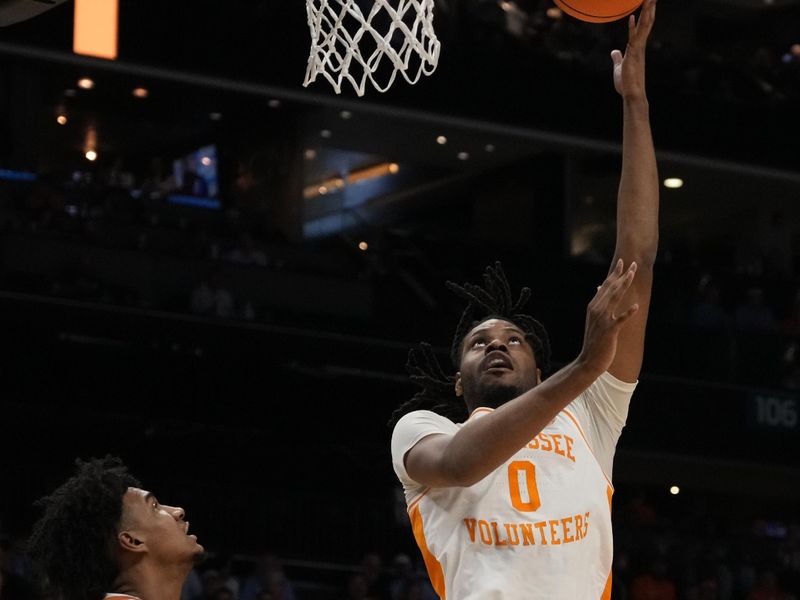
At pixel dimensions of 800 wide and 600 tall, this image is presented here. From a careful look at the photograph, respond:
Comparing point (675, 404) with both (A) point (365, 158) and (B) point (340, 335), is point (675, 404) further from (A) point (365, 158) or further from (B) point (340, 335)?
(A) point (365, 158)

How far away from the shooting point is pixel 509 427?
11.7 feet

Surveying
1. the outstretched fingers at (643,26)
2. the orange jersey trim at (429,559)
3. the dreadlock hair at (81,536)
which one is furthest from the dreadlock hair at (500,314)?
the dreadlock hair at (81,536)

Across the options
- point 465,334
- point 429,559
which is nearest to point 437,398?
point 465,334

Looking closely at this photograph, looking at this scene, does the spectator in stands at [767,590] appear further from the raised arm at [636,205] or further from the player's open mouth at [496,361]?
the player's open mouth at [496,361]

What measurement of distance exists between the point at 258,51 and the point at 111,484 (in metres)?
11.1

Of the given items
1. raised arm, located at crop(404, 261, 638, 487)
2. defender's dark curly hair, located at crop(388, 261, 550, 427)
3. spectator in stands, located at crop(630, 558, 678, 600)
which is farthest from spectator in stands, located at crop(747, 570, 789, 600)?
raised arm, located at crop(404, 261, 638, 487)

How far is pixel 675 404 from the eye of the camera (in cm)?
1545

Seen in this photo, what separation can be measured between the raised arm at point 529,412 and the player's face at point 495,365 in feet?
1.14

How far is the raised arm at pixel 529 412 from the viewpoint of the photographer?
342cm

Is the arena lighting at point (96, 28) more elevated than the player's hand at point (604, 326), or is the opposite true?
the arena lighting at point (96, 28)

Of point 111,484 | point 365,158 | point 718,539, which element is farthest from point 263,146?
point 111,484

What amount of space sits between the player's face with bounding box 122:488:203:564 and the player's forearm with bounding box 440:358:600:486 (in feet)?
2.27

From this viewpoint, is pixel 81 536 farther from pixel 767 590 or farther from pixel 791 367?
pixel 791 367

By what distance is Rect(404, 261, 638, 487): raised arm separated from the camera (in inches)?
135
